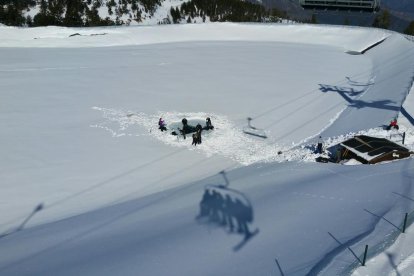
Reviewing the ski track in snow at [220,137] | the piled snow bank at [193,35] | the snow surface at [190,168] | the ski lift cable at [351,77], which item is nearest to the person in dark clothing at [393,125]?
the ski track in snow at [220,137]

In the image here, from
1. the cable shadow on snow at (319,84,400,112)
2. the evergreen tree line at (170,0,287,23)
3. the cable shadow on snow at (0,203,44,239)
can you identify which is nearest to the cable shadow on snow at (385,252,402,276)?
the cable shadow on snow at (0,203,44,239)

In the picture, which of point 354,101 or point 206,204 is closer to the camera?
point 206,204

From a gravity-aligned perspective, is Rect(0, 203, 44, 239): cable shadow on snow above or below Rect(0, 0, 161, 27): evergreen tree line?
below

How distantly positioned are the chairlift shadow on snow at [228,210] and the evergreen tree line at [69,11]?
206 ft

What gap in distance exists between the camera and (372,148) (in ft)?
53.3

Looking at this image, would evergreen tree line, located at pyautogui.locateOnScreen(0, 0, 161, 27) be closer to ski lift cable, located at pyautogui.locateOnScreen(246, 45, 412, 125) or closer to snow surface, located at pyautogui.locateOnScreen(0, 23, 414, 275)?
snow surface, located at pyautogui.locateOnScreen(0, 23, 414, 275)

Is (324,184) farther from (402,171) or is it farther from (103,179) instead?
(103,179)

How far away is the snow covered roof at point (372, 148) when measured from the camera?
15.8m

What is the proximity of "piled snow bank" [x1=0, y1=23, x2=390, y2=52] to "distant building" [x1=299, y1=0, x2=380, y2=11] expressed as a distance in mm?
14643

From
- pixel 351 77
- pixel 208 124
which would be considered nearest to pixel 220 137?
pixel 208 124

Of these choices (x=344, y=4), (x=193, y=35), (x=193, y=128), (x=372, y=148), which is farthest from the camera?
(x=193, y=35)

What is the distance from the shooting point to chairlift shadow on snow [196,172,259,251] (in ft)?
38.7

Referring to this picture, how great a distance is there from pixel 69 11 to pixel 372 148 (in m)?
73.9

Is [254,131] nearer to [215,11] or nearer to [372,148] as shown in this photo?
[372,148]
